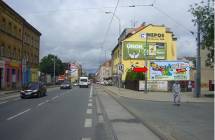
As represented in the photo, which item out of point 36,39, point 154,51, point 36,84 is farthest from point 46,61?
point 36,84

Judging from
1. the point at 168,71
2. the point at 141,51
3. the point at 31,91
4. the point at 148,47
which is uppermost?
the point at 148,47

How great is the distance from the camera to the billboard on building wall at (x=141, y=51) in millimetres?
75375

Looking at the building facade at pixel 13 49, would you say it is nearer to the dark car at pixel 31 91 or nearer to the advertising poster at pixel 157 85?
the dark car at pixel 31 91

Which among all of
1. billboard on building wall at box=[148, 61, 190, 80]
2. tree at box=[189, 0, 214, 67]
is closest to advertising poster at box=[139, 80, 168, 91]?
billboard on building wall at box=[148, 61, 190, 80]

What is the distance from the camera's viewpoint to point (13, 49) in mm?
58562

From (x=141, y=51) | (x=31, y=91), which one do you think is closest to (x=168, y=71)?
(x=141, y=51)

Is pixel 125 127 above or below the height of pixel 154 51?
below

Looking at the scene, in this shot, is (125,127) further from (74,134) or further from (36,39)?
(36,39)

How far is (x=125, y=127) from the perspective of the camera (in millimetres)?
13062

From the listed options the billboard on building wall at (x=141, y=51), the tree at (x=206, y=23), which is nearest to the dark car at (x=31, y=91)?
the tree at (x=206, y=23)

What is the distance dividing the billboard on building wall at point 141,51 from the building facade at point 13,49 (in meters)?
17.9

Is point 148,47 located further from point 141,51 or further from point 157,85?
point 157,85

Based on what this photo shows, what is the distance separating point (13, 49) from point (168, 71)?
23.1 m

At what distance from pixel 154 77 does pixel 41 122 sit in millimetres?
41734
